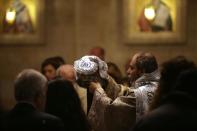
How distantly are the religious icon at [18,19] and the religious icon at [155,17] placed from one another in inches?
78.0

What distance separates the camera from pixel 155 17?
12562 mm

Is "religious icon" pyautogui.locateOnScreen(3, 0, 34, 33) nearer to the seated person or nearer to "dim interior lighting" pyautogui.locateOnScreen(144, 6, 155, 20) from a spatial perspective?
"dim interior lighting" pyautogui.locateOnScreen(144, 6, 155, 20)

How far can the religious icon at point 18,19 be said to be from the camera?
42.6 feet

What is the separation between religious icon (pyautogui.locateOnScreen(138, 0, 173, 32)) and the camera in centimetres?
1255

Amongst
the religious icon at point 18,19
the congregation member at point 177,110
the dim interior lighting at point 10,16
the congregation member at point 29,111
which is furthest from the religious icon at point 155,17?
the congregation member at point 177,110

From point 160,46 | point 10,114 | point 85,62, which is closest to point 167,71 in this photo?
point 10,114

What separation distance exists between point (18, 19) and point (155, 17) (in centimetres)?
242

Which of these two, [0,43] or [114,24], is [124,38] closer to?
[114,24]

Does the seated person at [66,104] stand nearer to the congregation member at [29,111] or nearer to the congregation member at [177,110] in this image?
the congregation member at [29,111]

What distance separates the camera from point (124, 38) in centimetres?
1279

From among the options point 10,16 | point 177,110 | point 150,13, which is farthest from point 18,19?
point 177,110

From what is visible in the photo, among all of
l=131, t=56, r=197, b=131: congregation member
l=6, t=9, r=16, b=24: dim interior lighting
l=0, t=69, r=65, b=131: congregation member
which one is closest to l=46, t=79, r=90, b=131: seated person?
l=0, t=69, r=65, b=131: congregation member

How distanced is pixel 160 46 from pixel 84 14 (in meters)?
1.42

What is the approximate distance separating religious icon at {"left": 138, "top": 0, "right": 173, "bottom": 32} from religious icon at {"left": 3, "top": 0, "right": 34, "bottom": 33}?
1.98 m
